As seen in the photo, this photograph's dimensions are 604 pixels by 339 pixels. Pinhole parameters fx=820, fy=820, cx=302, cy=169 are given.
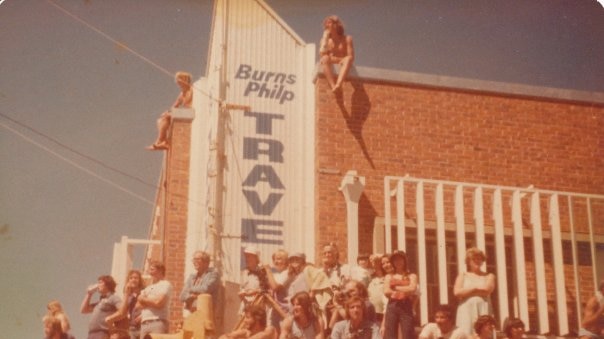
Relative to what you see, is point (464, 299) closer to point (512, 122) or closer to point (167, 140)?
point (512, 122)

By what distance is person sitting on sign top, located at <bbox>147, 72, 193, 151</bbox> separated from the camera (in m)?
11.5

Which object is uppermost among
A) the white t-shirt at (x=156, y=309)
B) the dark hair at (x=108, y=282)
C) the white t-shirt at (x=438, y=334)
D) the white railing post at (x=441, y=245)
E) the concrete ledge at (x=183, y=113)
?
the concrete ledge at (x=183, y=113)

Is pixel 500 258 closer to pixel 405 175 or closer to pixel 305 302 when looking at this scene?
pixel 405 175

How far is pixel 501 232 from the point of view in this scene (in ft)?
31.5

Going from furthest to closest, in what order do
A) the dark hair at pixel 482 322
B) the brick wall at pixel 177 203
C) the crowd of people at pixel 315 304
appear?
the brick wall at pixel 177 203 → the dark hair at pixel 482 322 → the crowd of people at pixel 315 304

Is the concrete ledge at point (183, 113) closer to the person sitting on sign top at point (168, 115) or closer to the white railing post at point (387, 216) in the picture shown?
the person sitting on sign top at point (168, 115)

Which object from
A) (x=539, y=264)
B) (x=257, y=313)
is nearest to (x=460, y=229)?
(x=539, y=264)

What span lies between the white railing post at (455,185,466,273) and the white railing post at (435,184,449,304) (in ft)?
0.55

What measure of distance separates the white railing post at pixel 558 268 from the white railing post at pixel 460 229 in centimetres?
108

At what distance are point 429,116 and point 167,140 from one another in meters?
3.87

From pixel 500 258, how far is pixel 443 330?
2.12 m

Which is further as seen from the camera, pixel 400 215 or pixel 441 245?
pixel 400 215

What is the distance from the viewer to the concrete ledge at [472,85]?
10.6m

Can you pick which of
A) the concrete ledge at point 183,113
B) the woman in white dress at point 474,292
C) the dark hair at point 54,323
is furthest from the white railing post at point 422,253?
the dark hair at point 54,323
